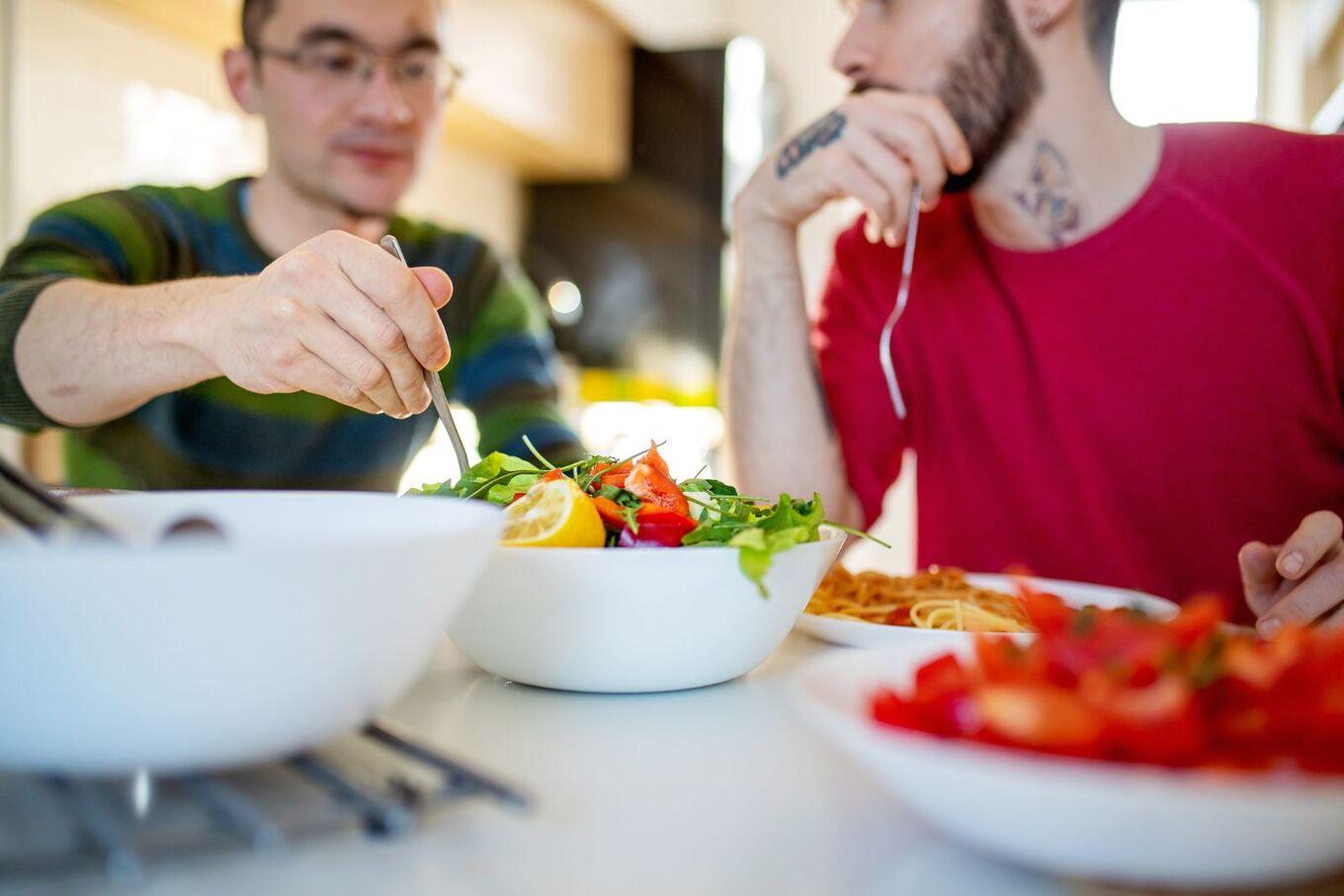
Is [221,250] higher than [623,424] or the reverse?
higher

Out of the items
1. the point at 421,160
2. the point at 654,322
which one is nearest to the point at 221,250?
the point at 421,160

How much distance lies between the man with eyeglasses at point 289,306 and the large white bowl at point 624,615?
25 cm

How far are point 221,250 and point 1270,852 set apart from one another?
5.33 ft

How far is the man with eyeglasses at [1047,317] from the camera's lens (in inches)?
51.1

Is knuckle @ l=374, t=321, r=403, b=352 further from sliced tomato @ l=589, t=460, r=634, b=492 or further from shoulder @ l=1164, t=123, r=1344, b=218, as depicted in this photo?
shoulder @ l=1164, t=123, r=1344, b=218

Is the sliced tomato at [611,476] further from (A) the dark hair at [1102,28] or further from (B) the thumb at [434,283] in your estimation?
(A) the dark hair at [1102,28]

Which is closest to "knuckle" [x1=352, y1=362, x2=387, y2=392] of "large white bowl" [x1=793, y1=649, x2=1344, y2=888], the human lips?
"large white bowl" [x1=793, y1=649, x2=1344, y2=888]

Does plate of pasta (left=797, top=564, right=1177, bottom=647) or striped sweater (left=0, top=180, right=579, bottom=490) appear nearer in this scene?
plate of pasta (left=797, top=564, right=1177, bottom=647)

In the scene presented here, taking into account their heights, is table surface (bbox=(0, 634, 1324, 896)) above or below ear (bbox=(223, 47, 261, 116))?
below

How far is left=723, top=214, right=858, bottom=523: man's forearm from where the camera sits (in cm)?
148

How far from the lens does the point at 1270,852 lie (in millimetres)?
351

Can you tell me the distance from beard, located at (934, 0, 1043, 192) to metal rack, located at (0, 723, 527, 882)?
1.25m

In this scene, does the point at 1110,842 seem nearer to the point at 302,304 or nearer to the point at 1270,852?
the point at 1270,852

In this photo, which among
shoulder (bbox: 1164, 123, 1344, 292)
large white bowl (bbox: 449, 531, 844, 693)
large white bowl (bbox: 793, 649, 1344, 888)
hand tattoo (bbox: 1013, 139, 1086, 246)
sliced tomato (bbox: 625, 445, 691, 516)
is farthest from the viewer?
hand tattoo (bbox: 1013, 139, 1086, 246)
